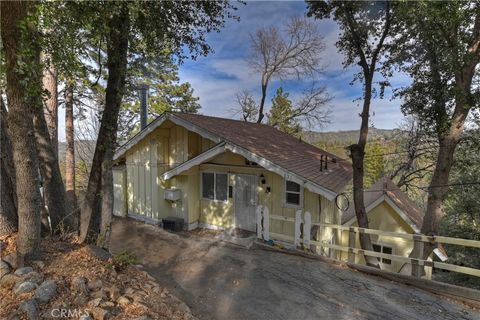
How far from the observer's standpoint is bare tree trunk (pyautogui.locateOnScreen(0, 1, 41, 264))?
3.37 metres

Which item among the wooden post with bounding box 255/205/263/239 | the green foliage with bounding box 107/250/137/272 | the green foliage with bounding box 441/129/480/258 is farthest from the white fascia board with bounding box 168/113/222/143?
the green foliage with bounding box 441/129/480/258

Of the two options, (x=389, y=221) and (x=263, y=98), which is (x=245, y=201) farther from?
(x=263, y=98)

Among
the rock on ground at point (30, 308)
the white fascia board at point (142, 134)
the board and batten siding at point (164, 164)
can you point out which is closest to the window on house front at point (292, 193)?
the board and batten siding at point (164, 164)

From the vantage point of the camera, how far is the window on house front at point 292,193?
888cm

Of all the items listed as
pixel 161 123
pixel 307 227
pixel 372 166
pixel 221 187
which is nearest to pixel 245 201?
pixel 221 187

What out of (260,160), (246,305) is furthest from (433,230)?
(246,305)

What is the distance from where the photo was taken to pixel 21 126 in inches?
142

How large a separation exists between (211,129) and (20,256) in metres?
6.40

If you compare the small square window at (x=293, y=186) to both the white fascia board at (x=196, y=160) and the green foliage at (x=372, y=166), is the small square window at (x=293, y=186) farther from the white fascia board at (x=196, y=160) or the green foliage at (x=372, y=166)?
the green foliage at (x=372, y=166)

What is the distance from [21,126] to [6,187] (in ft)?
4.93

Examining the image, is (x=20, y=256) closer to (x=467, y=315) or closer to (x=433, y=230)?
(x=467, y=315)

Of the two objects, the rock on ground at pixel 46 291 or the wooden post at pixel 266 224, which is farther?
the wooden post at pixel 266 224

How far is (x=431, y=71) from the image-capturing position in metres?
8.44

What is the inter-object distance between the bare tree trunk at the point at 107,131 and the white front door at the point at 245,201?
17.3ft
